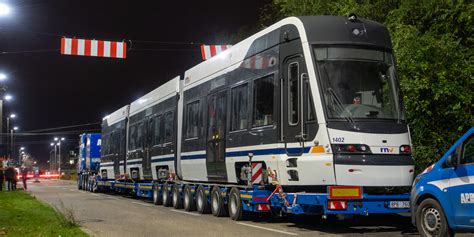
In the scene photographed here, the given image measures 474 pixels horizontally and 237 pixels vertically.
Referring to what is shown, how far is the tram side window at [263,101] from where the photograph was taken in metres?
12.8

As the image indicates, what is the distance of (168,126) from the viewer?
2064 cm

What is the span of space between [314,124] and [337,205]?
60.7 inches

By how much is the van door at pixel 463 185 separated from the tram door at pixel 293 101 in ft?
10.4

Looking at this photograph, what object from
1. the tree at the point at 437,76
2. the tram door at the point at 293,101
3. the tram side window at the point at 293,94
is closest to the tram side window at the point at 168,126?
the tree at the point at 437,76

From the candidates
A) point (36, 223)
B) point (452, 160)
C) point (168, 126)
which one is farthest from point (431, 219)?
point (168, 126)

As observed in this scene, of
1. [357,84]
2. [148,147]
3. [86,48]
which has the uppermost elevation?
[86,48]

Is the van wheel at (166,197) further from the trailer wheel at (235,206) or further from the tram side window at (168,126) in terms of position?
the trailer wheel at (235,206)

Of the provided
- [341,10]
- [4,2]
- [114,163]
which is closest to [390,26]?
[341,10]

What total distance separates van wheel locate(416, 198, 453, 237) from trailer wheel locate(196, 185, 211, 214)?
8021mm

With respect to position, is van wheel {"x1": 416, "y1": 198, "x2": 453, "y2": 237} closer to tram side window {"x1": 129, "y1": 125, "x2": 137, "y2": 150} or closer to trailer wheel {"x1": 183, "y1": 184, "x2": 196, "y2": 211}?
trailer wheel {"x1": 183, "y1": 184, "x2": 196, "y2": 211}

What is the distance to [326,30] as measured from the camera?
1196cm

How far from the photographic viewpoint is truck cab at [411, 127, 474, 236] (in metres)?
8.92

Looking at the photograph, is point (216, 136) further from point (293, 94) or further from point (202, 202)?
point (293, 94)

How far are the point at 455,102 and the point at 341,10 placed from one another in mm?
4895
